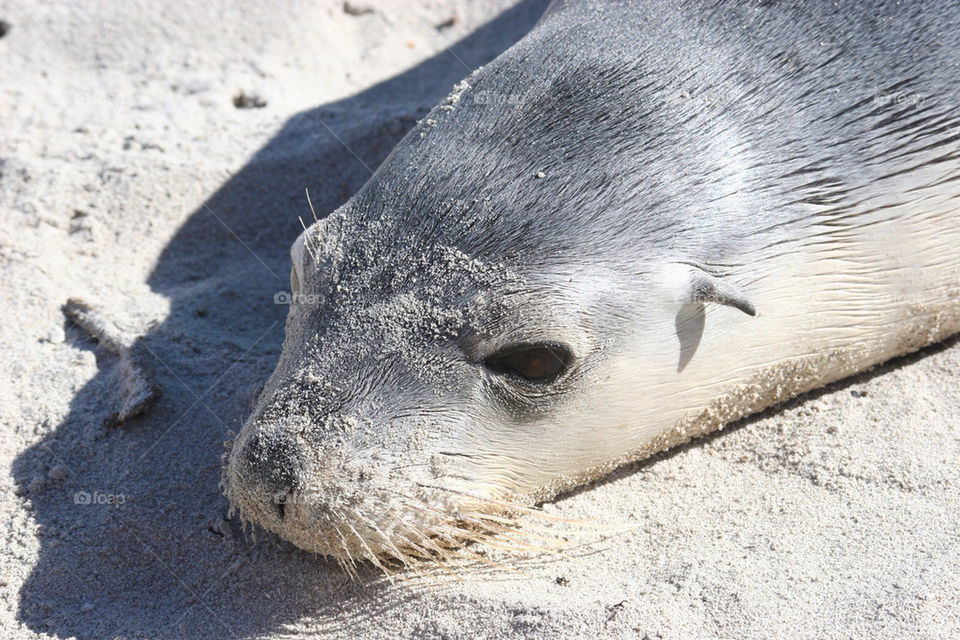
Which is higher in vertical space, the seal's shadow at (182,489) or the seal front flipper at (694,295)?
the seal front flipper at (694,295)

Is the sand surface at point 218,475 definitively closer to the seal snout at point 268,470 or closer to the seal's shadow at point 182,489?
the seal's shadow at point 182,489

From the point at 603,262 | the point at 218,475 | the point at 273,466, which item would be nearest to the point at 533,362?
the point at 603,262

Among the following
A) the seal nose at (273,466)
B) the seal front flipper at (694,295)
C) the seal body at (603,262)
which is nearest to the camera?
the seal nose at (273,466)

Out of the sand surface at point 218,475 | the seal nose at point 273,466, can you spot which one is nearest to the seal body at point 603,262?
the seal nose at point 273,466

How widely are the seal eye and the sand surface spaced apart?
54 cm

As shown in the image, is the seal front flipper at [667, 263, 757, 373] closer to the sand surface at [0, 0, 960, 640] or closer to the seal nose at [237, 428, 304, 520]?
the sand surface at [0, 0, 960, 640]

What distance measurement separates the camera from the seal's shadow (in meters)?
2.69

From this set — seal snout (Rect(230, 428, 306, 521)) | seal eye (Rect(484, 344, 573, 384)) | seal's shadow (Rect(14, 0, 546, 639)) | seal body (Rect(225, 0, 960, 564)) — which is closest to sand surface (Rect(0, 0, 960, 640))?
seal's shadow (Rect(14, 0, 546, 639))

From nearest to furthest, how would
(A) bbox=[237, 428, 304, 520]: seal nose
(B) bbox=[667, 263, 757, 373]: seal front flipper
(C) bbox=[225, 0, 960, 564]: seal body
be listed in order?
(A) bbox=[237, 428, 304, 520]: seal nose → (C) bbox=[225, 0, 960, 564]: seal body → (B) bbox=[667, 263, 757, 373]: seal front flipper

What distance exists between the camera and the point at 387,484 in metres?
2.55

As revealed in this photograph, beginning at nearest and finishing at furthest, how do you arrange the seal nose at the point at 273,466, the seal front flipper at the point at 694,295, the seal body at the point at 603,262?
the seal nose at the point at 273,466 → the seal body at the point at 603,262 → the seal front flipper at the point at 694,295

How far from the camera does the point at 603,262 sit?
8.86 ft

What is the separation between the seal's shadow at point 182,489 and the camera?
8.82 feet

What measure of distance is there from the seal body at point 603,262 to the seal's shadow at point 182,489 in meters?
0.24
